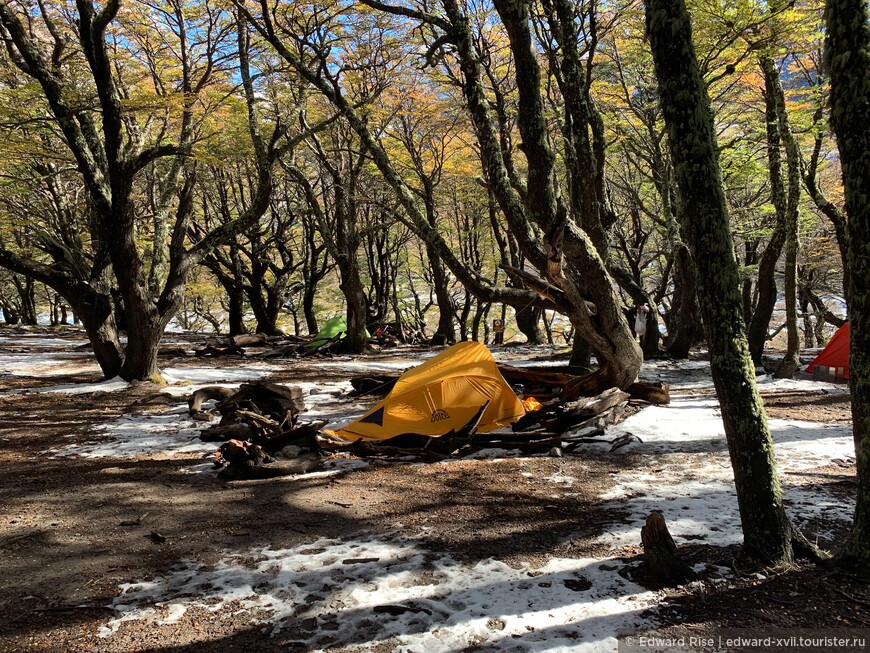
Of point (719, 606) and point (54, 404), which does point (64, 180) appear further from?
point (719, 606)

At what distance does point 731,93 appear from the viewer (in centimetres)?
1338

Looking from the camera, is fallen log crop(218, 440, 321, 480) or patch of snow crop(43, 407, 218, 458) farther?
patch of snow crop(43, 407, 218, 458)

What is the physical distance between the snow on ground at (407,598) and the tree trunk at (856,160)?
153 cm

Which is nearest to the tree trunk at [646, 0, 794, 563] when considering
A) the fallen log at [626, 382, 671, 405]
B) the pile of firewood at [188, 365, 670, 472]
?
the pile of firewood at [188, 365, 670, 472]

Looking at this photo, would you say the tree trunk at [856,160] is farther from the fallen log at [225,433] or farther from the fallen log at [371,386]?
the fallen log at [371,386]

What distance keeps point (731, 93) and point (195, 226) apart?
16.8 metres

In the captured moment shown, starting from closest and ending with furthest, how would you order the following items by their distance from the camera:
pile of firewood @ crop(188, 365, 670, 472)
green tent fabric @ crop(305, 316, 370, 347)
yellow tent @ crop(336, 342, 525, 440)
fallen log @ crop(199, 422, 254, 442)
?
1. pile of firewood @ crop(188, 365, 670, 472)
2. fallen log @ crop(199, 422, 254, 442)
3. yellow tent @ crop(336, 342, 525, 440)
4. green tent fabric @ crop(305, 316, 370, 347)

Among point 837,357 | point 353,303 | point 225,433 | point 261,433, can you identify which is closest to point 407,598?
point 261,433

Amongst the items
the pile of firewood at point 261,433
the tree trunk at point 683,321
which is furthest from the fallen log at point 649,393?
the tree trunk at point 683,321

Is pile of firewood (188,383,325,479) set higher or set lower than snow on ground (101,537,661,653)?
higher

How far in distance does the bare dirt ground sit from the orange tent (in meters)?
5.61

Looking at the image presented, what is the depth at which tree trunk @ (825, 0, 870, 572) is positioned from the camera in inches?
102

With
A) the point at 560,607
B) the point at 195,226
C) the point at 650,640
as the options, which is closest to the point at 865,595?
the point at 650,640

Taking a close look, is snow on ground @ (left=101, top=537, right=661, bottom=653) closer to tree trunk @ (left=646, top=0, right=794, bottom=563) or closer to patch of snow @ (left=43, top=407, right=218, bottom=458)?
tree trunk @ (left=646, top=0, right=794, bottom=563)
